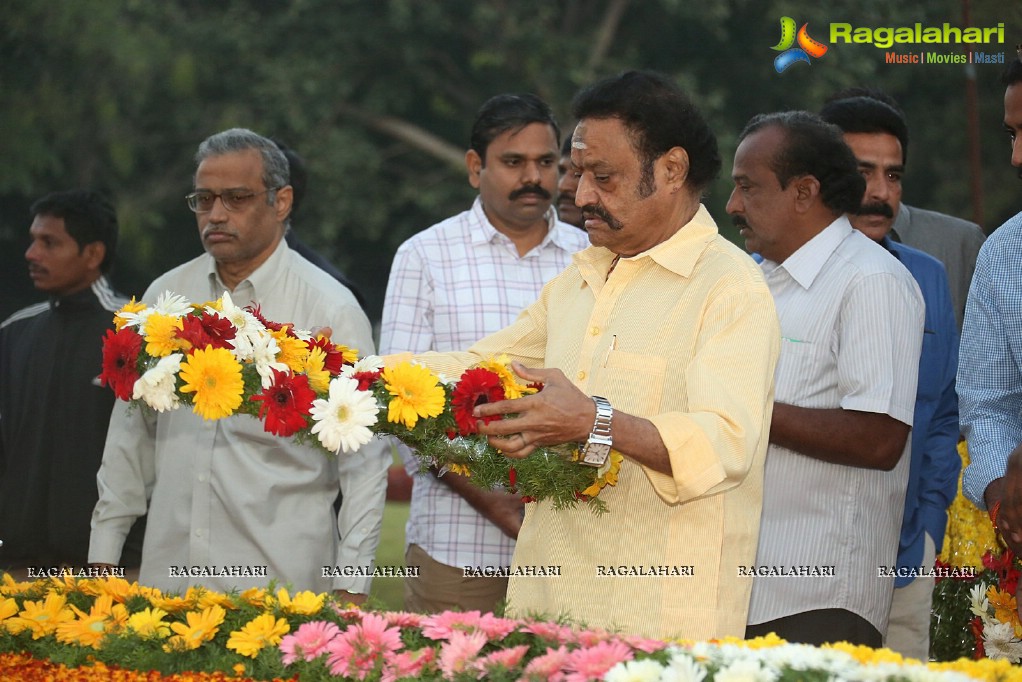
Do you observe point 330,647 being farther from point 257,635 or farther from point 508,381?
point 508,381

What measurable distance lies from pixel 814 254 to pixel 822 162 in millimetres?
320

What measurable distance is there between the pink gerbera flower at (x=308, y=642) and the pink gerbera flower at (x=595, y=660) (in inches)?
27.4

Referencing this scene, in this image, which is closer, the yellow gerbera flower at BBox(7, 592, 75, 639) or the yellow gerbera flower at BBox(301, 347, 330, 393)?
the yellow gerbera flower at BBox(301, 347, 330, 393)

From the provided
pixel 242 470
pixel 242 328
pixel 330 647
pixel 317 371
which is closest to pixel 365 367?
pixel 317 371

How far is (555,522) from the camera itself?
3.37 m

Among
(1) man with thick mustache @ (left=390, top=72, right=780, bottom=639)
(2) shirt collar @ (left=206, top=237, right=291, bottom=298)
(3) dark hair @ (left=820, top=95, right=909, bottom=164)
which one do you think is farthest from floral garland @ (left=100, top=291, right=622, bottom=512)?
(3) dark hair @ (left=820, top=95, right=909, bottom=164)

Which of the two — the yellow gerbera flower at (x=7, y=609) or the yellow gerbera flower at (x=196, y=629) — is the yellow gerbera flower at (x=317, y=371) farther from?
the yellow gerbera flower at (x=7, y=609)

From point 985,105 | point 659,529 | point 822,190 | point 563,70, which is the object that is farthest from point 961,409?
point 985,105

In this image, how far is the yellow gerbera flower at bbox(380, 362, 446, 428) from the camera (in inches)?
126

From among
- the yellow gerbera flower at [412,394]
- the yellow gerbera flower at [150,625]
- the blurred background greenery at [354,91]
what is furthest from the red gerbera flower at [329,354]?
the blurred background greenery at [354,91]

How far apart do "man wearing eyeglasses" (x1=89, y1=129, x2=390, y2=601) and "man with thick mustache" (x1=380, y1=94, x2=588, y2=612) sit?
33cm

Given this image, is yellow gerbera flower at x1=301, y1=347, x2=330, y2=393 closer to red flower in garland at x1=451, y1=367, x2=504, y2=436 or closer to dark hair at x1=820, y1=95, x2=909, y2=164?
red flower in garland at x1=451, y1=367, x2=504, y2=436

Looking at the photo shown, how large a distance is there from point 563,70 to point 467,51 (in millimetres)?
2785

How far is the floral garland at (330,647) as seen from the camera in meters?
2.74
